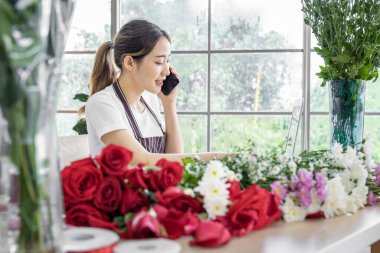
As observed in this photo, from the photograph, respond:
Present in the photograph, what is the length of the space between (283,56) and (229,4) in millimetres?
616

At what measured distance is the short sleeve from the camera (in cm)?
297

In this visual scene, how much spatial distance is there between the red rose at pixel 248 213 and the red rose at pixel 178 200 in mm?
60

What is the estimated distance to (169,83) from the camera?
3.52 meters

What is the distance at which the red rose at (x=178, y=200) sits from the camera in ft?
4.07

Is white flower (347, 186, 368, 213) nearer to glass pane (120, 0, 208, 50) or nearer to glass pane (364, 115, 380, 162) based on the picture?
glass pane (364, 115, 380, 162)

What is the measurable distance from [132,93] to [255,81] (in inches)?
82.5

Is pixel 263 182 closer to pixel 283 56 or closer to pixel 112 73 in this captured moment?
pixel 112 73

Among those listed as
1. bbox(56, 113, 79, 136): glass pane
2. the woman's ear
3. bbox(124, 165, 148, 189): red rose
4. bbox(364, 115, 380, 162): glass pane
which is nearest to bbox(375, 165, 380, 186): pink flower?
bbox(124, 165, 148, 189): red rose

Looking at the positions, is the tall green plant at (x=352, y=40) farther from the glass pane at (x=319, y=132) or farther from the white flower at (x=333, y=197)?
the glass pane at (x=319, y=132)

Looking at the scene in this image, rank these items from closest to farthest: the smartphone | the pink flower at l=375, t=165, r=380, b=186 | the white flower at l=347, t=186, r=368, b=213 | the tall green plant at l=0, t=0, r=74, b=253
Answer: the tall green plant at l=0, t=0, r=74, b=253 < the white flower at l=347, t=186, r=368, b=213 < the pink flower at l=375, t=165, r=380, b=186 < the smartphone

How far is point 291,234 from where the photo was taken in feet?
4.20

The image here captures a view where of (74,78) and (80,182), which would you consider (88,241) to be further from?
(74,78)

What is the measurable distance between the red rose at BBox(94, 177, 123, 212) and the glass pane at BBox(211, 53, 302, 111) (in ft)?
12.9

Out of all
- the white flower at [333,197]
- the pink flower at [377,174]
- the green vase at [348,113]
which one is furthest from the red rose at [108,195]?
the green vase at [348,113]
